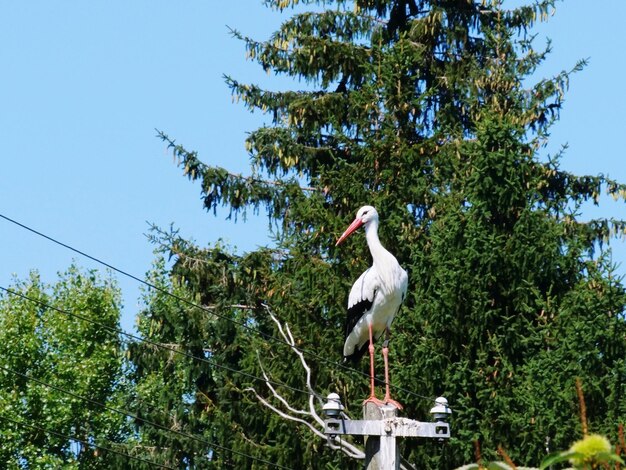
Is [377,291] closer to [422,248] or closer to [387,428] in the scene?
[387,428]

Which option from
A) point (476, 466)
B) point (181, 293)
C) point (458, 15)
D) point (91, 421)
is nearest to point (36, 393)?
point (91, 421)

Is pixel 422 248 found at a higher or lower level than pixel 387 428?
higher

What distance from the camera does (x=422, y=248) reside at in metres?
18.9

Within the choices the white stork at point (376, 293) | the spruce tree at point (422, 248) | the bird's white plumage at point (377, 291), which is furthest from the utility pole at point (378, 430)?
the spruce tree at point (422, 248)

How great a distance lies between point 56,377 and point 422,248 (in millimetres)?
19195

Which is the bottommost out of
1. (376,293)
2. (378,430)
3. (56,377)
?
(378,430)

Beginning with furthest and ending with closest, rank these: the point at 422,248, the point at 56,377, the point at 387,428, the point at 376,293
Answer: the point at 56,377 < the point at 422,248 < the point at 376,293 < the point at 387,428

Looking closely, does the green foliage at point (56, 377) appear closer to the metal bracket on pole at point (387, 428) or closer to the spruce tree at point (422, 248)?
the spruce tree at point (422, 248)

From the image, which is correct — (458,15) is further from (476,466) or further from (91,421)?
(476,466)

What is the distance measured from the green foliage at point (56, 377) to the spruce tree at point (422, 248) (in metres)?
11.1

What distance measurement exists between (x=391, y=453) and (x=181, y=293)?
28635 mm

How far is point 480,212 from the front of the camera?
18.0m

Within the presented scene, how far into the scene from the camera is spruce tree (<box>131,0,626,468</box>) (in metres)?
16.4

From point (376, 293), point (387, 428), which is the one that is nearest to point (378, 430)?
point (387, 428)
